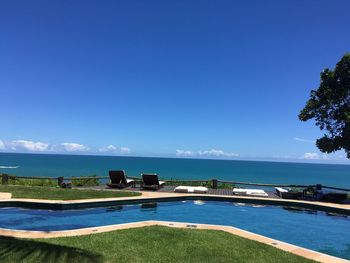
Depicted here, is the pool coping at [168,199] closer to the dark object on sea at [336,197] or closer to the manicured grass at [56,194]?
the manicured grass at [56,194]

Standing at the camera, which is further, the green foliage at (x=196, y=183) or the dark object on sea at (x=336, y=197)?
the green foliage at (x=196, y=183)

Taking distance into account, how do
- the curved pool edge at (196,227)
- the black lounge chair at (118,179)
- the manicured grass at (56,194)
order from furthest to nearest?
the black lounge chair at (118,179) → the manicured grass at (56,194) → the curved pool edge at (196,227)

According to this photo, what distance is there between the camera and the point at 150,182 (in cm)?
2103

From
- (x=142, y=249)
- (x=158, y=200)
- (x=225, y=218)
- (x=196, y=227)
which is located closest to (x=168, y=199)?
(x=158, y=200)

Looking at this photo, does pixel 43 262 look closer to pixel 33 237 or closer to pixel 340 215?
pixel 33 237

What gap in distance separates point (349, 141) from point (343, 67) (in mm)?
3985

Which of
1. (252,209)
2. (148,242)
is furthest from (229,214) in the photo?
(148,242)

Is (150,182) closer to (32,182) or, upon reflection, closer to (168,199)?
(168,199)

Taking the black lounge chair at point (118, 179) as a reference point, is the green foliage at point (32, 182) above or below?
below

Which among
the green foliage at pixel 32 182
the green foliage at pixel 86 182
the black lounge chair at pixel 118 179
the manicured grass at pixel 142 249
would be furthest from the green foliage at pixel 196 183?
the manicured grass at pixel 142 249

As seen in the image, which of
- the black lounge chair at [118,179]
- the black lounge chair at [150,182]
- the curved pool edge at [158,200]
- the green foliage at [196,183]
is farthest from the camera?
the green foliage at [196,183]

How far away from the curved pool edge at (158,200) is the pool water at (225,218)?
360mm

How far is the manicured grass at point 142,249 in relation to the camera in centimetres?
709

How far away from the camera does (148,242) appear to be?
28.3ft
